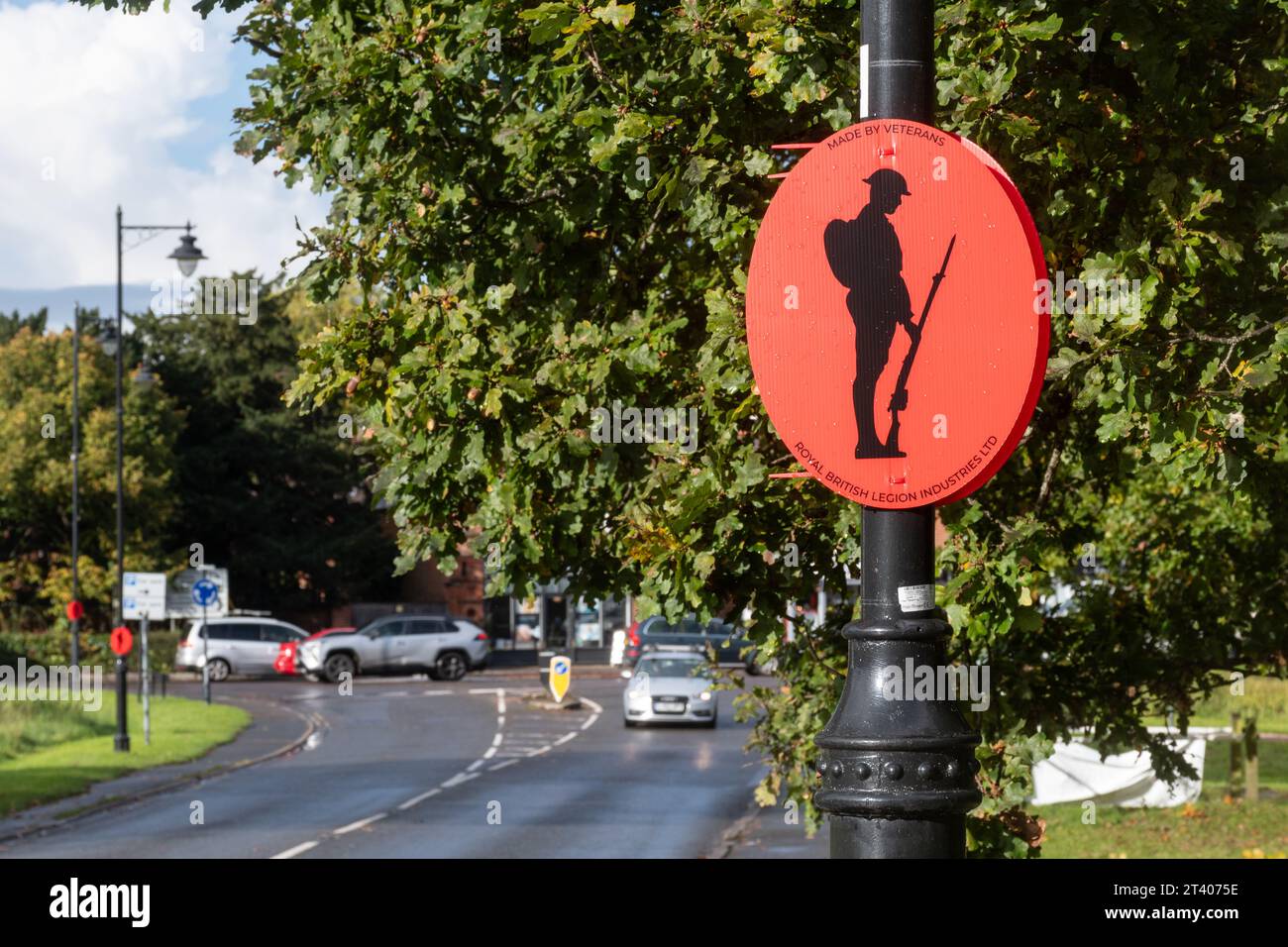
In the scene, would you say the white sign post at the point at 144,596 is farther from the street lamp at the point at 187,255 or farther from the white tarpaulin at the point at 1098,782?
the white tarpaulin at the point at 1098,782

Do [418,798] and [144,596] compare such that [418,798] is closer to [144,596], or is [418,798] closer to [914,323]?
[144,596]

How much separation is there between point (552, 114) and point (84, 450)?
59.4 metres

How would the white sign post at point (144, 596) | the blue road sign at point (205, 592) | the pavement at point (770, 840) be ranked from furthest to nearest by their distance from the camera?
the blue road sign at point (205, 592), the white sign post at point (144, 596), the pavement at point (770, 840)

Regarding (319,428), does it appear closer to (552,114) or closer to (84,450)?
(84,450)

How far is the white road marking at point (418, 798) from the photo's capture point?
21.4m

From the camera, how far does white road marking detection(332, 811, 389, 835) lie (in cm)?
1861

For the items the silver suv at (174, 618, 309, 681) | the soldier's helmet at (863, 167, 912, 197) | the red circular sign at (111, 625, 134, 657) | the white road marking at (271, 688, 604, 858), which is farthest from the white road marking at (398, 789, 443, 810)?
the silver suv at (174, 618, 309, 681)

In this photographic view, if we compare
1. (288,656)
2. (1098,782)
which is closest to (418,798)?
(1098,782)

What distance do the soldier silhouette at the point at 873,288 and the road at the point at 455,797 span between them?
8.95 metres

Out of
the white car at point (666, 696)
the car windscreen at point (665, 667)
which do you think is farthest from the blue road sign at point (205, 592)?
the car windscreen at point (665, 667)

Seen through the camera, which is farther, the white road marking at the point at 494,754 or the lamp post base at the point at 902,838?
the white road marking at the point at 494,754

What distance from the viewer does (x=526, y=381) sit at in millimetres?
7738

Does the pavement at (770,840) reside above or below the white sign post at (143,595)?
below

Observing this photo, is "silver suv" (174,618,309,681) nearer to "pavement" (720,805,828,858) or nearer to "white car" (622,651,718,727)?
"white car" (622,651,718,727)
